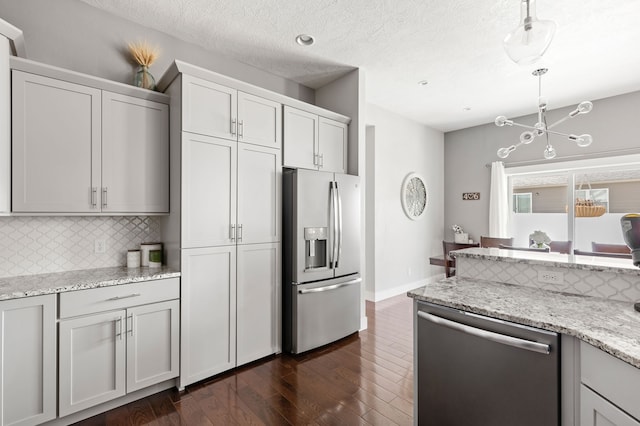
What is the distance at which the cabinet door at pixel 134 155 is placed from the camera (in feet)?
7.51

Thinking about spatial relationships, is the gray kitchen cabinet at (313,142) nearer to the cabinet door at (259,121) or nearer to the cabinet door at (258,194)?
the cabinet door at (259,121)

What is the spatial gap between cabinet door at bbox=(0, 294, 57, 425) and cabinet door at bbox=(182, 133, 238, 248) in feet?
3.02

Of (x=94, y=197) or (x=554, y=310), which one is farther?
(x=94, y=197)

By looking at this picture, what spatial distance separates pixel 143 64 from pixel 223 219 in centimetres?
147

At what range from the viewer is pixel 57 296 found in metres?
1.88

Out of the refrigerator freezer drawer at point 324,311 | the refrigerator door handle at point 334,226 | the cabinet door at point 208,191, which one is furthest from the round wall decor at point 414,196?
the cabinet door at point 208,191

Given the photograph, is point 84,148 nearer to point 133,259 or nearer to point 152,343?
point 133,259

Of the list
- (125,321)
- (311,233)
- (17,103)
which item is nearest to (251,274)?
(311,233)

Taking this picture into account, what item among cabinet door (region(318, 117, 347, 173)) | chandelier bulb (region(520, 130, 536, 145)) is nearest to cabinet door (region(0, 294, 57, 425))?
cabinet door (region(318, 117, 347, 173))

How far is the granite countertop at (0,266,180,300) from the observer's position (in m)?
1.81

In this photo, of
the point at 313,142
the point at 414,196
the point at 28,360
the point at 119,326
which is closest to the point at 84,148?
the point at 119,326

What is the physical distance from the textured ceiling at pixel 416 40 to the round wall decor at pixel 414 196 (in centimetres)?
147

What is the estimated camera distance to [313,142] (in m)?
3.24

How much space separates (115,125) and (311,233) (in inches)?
72.5
